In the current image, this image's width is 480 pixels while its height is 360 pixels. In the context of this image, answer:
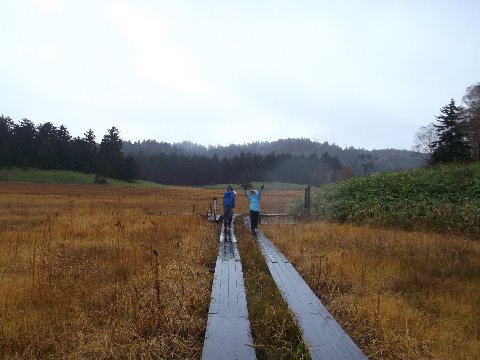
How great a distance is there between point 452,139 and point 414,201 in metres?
18.2

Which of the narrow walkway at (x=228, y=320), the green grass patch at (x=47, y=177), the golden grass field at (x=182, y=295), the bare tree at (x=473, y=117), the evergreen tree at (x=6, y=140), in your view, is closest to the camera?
the narrow walkway at (x=228, y=320)

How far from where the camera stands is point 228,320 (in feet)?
18.3

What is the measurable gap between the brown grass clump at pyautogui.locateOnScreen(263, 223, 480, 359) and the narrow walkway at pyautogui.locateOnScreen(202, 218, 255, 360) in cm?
148

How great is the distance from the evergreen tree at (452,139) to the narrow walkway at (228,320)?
97.9 ft

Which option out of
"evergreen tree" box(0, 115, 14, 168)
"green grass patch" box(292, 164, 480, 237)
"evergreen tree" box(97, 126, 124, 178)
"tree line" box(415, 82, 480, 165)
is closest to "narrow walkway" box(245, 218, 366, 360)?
"green grass patch" box(292, 164, 480, 237)

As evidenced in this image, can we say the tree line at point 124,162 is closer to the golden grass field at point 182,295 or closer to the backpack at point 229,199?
the backpack at point 229,199

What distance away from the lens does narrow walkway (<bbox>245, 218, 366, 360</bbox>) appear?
4.66 metres

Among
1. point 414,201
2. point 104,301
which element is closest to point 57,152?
point 414,201

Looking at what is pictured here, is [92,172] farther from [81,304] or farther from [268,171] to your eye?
[81,304]

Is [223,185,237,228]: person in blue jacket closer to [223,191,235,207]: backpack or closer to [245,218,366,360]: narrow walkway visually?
[223,191,235,207]: backpack

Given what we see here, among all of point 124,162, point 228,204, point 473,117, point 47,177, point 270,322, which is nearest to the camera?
point 270,322

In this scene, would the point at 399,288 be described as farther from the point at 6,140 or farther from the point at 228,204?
the point at 6,140

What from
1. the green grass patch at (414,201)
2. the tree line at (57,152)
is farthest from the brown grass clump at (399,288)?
the tree line at (57,152)

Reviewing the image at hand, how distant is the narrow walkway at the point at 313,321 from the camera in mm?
4664
